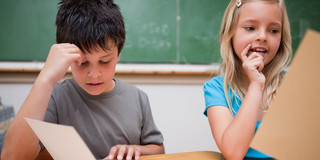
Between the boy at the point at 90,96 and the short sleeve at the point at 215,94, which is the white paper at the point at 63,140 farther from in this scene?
the short sleeve at the point at 215,94

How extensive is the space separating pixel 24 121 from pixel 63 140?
0.26 metres

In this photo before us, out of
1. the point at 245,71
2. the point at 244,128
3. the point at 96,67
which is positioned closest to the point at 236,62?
the point at 245,71

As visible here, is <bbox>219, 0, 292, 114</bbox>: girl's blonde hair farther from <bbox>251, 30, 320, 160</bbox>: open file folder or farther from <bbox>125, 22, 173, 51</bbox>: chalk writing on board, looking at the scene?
<bbox>125, 22, 173, 51</bbox>: chalk writing on board

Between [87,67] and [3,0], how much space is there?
156 centimetres

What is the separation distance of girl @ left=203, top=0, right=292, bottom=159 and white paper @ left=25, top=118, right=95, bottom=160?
1.16 ft

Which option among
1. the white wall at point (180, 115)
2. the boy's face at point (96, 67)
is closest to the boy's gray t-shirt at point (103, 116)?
the boy's face at point (96, 67)

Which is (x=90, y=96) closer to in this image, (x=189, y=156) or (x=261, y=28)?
(x=189, y=156)

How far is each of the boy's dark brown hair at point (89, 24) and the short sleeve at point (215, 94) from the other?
1.13 ft

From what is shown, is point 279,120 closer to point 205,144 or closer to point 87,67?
point 87,67

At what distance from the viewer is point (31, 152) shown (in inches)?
24.7

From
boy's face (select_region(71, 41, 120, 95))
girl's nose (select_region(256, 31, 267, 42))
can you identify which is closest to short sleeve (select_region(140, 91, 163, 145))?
boy's face (select_region(71, 41, 120, 95))

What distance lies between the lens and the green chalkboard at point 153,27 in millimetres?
1841

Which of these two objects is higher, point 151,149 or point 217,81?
point 217,81

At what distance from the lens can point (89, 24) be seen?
751mm
